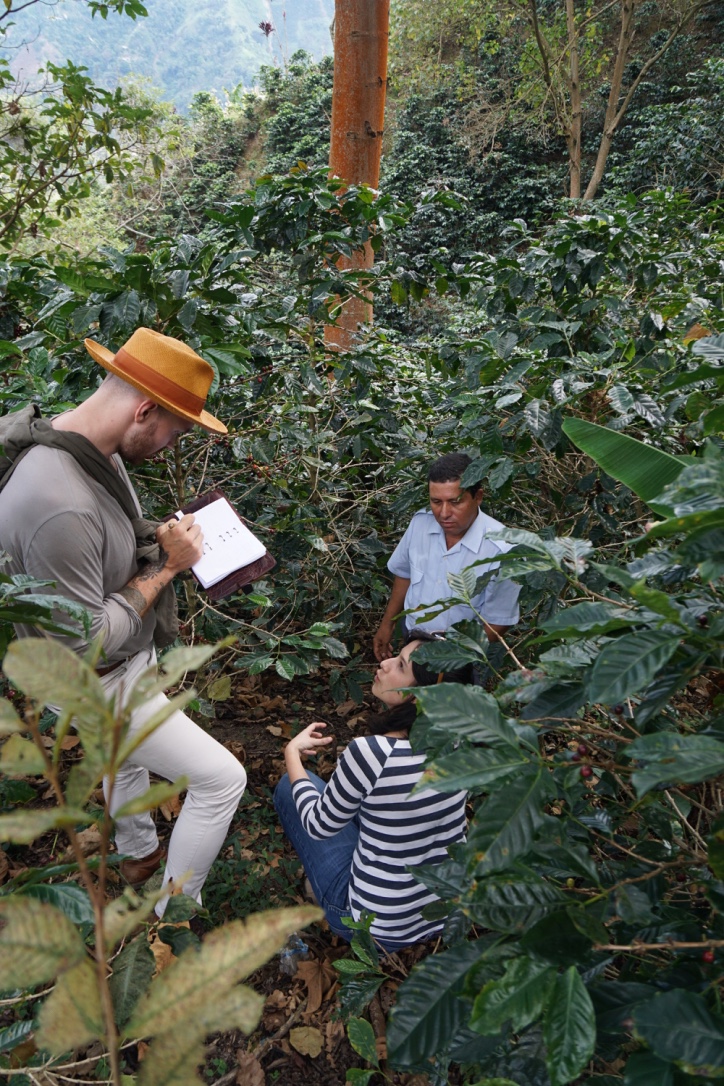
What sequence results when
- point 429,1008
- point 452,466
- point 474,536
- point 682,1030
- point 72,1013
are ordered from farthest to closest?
Result: point 474,536 < point 452,466 < point 429,1008 < point 682,1030 < point 72,1013

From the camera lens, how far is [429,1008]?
3.01 feet

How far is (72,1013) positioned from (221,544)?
185cm

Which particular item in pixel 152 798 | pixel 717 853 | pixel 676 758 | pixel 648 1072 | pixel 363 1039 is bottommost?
pixel 363 1039

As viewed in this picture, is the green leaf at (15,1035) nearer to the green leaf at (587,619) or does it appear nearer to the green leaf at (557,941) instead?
the green leaf at (557,941)

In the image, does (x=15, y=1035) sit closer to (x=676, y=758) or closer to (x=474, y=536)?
(x=676, y=758)

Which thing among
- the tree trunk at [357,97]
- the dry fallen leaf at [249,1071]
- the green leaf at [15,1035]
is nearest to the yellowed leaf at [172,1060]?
the green leaf at [15,1035]

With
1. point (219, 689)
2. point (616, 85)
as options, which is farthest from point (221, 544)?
point (616, 85)

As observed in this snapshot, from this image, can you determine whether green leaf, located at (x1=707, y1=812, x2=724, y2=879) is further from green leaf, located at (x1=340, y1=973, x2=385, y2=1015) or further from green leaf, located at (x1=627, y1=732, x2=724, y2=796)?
green leaf, located at (x1=340, y1=973, x2=385, y2=1015)

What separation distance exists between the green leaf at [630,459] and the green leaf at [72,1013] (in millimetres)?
1055

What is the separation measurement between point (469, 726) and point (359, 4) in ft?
16.6

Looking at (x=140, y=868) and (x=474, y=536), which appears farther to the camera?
(x=474, y=536)

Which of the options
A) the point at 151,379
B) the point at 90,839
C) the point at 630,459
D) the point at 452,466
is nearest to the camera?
the point at 630,459

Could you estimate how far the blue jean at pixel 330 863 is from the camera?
7.53ft

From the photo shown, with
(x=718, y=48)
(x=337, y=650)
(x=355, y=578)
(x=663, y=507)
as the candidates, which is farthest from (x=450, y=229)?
(x=663, y=507)
